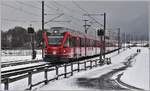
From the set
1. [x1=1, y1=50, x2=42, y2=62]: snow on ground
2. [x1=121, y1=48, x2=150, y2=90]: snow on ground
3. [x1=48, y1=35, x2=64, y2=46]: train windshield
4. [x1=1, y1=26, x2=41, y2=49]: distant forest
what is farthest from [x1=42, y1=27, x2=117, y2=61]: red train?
[x1=1, y1=26, x2=41, y2=49]: distant forest

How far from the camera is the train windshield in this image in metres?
36.3

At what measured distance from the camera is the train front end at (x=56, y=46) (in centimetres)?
3631

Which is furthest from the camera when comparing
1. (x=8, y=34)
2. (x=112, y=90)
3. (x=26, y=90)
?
(x=8, y=34)

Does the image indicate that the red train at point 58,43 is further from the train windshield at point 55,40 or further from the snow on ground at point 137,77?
the snow on ground at point 137,77

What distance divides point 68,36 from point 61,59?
2488 millimetres

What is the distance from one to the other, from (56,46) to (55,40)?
0.63 metres

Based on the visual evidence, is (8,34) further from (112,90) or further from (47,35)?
(112,90)

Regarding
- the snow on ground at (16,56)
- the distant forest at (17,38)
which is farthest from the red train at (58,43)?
the distant forest at (17,38)

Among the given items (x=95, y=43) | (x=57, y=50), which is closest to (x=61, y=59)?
(x=57, y=50)

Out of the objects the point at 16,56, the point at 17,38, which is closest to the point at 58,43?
the point at 16,56

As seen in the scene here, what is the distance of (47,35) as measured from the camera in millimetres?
36688

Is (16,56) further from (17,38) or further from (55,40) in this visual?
(17,38)

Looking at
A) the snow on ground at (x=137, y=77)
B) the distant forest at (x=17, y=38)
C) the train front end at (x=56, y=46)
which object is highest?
the distant forest at (x=17, y=38)

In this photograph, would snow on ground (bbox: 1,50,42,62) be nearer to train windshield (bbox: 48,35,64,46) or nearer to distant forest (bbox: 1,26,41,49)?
train windshield (bbox: 48,35,64,46)
